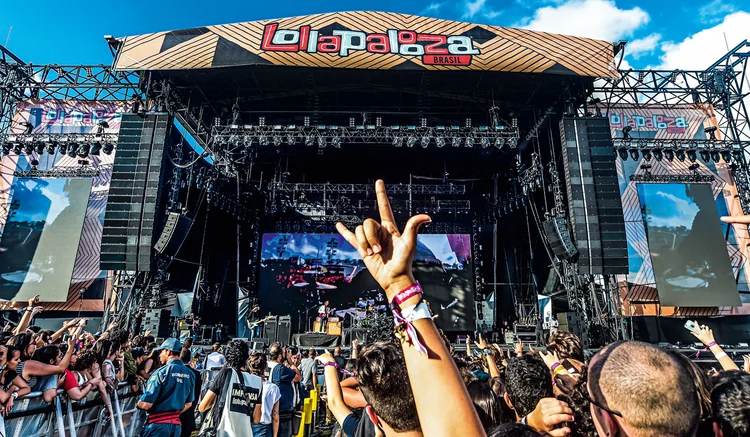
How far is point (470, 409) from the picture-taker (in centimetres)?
95

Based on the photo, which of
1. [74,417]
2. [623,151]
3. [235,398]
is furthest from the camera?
[623,151]

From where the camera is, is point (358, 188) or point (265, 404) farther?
point (358, 188)

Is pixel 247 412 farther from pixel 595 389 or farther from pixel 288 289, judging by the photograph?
pixel 288 289

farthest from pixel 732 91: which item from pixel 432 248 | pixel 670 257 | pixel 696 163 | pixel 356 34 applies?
pixel 356 34

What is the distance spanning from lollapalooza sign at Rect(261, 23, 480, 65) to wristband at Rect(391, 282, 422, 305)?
11534mm

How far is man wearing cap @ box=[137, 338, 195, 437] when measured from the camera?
11.7 feet

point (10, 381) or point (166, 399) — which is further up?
point (10, 381)

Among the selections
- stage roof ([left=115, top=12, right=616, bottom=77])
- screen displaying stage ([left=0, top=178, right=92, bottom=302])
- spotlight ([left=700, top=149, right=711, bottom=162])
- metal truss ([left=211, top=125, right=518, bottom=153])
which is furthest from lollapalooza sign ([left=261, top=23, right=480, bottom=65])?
screen displaying stage ([left=0, top=178, right=92, bottom=302])

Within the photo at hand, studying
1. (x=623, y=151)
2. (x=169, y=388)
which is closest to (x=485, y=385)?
(x=169, y=388)

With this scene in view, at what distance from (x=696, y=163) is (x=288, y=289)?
52.4 feet

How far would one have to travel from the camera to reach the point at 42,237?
14.8 metres

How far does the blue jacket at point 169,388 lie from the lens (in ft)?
11.8

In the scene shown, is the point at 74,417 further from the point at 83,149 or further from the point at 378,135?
the point at 83,149

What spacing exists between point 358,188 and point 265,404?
13.1m
